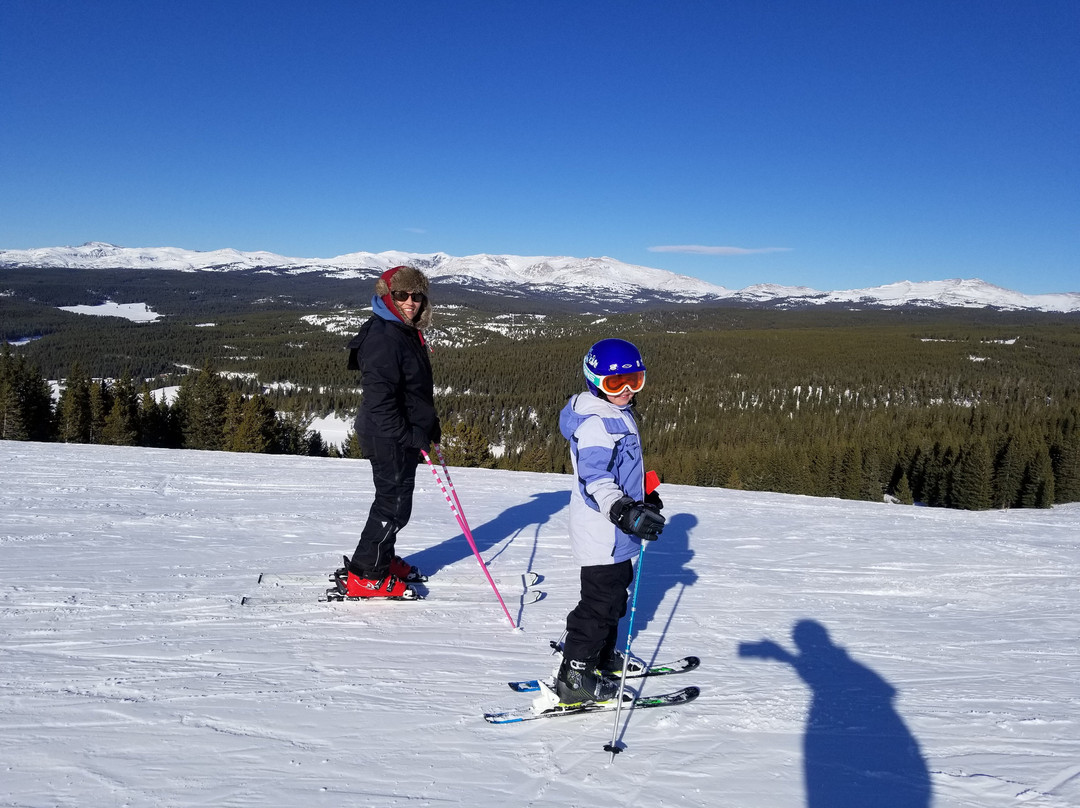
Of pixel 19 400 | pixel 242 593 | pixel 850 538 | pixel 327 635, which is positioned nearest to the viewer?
pixel 327 635

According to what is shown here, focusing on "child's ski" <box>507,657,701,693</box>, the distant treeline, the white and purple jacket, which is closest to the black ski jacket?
the distant treeline

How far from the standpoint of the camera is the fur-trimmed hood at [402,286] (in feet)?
13.9

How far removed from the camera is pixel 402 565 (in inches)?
195

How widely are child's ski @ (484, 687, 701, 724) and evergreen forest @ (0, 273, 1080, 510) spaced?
2.57 metres

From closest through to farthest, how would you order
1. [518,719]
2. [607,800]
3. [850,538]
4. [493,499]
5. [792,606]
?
1. [607,800]
2. [518,719]
3. [792,606]
4. [850,538]
5. [493,499]

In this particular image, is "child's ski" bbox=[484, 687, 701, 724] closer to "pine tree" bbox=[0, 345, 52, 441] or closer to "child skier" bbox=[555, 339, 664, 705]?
"child skier" bbox=[555, 339, 664, 705]

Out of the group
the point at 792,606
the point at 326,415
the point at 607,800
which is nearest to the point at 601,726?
the point at 607,800

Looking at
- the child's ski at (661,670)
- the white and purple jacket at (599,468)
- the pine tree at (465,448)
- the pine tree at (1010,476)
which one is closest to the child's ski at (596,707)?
the child's ski at (661,670)

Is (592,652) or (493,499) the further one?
(493,499)

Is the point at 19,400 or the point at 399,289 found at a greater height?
the point at 399,289

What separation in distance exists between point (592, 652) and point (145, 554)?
4509 millimetres

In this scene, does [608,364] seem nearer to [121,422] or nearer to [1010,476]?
[121,422]

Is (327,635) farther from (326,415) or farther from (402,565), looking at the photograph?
(326,415)

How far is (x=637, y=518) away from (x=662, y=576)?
135 inches
